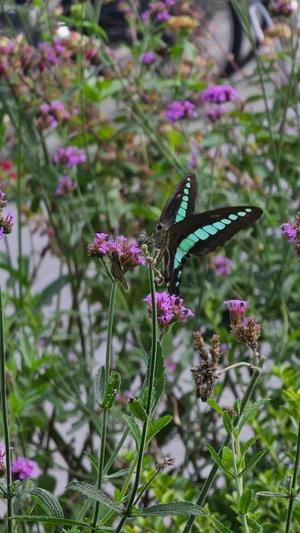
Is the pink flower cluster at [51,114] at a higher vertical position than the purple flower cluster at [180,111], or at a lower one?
lower

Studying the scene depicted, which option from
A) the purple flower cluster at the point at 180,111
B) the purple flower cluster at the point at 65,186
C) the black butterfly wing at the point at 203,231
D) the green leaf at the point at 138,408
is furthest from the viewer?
the purple flower cluster at the point at 180,111

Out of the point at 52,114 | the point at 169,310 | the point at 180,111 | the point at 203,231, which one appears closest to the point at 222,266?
the point at 180,111

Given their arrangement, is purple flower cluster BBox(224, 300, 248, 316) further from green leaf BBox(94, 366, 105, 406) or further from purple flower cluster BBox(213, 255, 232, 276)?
purple flower cluster BBox(213, 255, 232, 276)

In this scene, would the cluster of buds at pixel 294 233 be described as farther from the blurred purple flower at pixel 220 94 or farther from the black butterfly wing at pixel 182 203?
the blurred purple flower at pixel 220 94

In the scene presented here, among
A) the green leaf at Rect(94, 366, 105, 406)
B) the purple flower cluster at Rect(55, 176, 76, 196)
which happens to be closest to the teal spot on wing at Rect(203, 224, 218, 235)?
the green leaf at Rect(94, 366, 105, 406)

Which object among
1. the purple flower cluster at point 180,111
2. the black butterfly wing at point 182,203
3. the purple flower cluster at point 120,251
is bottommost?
the purple flower cluster at point 120,251

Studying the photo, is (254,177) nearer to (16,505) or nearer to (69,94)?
(69,94)

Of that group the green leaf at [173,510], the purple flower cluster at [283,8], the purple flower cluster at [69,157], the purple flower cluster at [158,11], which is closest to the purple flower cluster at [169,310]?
the green leaf at [173,510]
